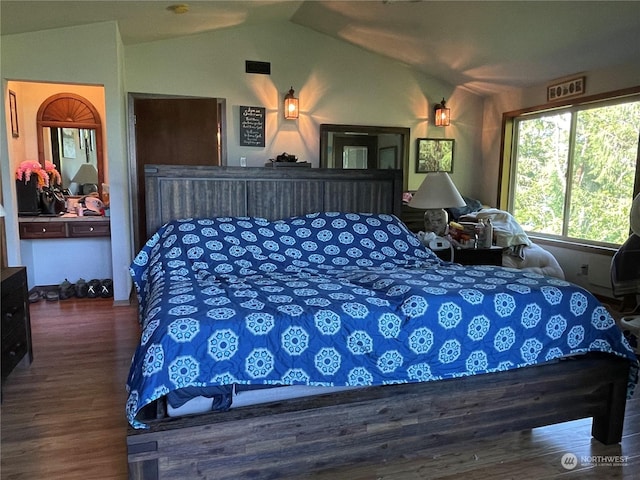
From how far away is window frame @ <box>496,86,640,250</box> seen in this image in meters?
4.05

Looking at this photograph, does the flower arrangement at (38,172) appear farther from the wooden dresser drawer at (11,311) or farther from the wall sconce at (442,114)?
the wall sconce at (442,114)

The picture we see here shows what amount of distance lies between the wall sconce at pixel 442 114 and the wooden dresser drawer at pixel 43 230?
A: 4.19 metres

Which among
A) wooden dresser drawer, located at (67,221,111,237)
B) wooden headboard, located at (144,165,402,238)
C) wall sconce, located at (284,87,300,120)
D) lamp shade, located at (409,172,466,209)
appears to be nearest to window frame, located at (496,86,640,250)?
lamp shade, located at (409,172,466,209)

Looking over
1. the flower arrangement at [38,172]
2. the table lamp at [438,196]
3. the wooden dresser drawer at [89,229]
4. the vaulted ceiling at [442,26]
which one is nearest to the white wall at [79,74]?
the vaulted ceiling at [442,26]

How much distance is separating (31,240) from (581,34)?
5.29 meters

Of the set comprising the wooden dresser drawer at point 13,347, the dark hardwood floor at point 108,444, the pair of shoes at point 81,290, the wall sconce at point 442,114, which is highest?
the wall sconce at point 442,114

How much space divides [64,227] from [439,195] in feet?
11.1

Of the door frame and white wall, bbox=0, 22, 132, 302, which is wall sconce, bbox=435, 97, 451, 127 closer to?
the door frame

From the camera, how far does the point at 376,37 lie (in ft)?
15.6

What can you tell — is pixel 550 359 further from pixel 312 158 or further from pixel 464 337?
pixel 312 158

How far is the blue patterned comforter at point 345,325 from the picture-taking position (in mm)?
1561

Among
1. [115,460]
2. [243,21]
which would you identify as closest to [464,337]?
[115,460]

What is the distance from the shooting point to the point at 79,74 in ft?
12.3

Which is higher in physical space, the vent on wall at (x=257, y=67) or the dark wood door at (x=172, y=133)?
the vent on wall at (x=257, y=67)
